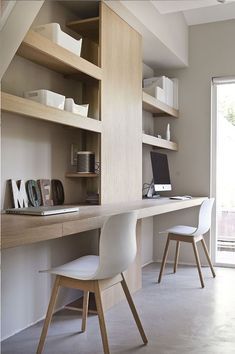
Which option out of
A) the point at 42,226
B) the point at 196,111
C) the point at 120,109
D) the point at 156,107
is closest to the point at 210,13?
the point at 196,111

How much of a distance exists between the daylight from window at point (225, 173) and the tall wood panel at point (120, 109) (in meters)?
1.41

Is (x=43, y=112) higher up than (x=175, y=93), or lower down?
lower down

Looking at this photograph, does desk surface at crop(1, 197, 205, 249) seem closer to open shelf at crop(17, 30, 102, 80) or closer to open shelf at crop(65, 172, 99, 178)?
open shelf at crop(65, 172, 99, 178)

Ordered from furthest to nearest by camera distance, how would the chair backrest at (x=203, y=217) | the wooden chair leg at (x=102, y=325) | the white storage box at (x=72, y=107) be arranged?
1. the chair backrest at (x=203, y=217)
2. the white storage box at (x=72, y=107)
3. the wooden chair leg at (x=102, y=325)

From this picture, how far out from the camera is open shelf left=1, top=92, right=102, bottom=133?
78.5 inches

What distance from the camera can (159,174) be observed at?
4.19 meters

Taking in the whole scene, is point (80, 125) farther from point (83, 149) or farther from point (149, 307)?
point (149, 307)

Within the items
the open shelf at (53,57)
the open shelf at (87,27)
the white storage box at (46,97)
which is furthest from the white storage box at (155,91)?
the white storage box at (46,97)

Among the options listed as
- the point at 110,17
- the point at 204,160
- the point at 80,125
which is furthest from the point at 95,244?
the point at 204,160

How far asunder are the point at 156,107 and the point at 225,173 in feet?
3.92

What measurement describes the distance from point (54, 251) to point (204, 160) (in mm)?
2345

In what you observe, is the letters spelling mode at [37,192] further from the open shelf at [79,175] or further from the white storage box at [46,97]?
the white storage box at [46,97]

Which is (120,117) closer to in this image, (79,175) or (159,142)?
(79,175)

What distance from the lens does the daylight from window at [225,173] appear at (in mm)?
4504
